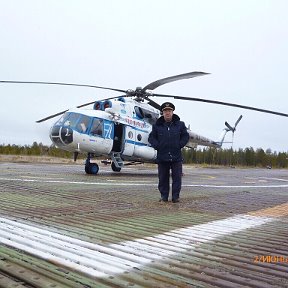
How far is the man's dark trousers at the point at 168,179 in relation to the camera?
278 inches

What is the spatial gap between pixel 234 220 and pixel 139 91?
12136 millimetres

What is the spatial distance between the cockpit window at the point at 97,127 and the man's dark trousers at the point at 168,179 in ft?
26.6

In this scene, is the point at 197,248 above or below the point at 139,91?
below

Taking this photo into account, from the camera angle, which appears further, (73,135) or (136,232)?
(73,135)

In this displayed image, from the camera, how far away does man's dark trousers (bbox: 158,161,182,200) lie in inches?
278

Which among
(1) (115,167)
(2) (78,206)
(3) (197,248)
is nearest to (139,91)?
(1) (115,167)

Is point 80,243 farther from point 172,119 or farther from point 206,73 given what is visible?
point 206,73

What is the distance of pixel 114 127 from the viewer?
1598 centimetres

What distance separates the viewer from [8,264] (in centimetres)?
274

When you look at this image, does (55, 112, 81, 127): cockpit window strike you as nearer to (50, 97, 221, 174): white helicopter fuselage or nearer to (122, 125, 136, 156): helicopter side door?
(50, 97, 221, 174): white helicopter fuselage

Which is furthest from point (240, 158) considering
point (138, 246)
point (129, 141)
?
point (138, 246)

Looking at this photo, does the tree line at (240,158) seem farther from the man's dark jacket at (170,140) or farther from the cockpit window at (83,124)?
the man's dark jacket at (170,140)

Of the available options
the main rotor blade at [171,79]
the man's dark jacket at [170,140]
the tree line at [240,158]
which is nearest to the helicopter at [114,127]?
the main rotor blade at [171,79]

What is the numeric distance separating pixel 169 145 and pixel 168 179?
2.06ft
